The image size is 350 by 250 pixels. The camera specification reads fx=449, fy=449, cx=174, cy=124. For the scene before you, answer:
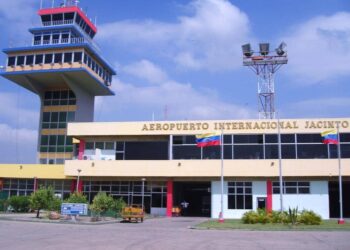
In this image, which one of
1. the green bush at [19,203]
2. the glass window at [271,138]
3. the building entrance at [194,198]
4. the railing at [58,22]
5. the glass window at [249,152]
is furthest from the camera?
the railing at [58,22]

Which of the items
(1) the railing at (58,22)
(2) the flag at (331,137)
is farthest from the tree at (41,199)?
(1) the railing at (58,22)

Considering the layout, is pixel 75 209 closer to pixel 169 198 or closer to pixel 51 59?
Answer: pixel 169 198

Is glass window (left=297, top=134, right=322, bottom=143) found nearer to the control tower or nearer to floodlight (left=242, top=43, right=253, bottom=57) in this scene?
floodlight (left=242, top=43, right=253, bottom=57)

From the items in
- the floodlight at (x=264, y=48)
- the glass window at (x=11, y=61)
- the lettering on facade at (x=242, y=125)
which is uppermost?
the floodlight at (x=264, y=48)

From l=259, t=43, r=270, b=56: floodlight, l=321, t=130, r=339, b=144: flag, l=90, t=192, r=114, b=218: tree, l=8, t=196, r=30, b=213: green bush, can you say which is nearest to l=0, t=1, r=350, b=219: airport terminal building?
l=8, t=196, r=30, b=213: green bush

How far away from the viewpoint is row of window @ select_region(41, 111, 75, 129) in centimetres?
5931

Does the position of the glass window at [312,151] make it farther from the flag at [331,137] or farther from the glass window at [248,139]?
the flag at [331,137]

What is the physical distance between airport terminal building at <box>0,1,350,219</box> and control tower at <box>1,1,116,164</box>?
0.14 metres

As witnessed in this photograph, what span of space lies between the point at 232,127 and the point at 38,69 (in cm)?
2618

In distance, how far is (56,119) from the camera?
59.8 m

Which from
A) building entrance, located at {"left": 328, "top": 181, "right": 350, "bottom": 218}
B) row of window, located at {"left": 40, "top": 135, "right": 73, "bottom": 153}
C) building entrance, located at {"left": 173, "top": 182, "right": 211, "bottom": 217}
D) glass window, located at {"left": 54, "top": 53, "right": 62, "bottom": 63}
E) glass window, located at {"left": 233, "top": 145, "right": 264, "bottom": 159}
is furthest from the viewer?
row of window, located at {"left": 40, "top": 135, "right": 73, "bottom": 153}

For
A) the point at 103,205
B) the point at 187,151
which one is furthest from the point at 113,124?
the point at 103,205

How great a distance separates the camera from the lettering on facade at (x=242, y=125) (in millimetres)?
45531

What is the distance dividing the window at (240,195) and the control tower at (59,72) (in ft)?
74.1
